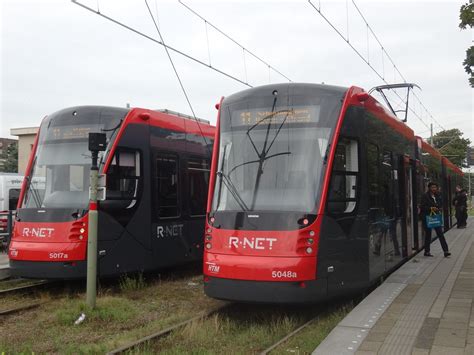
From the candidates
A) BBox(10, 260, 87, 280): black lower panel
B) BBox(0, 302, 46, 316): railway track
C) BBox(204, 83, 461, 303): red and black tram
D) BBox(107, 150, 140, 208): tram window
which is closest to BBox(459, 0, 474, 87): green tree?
BBox(204, 83, 461, 303): red and black tram

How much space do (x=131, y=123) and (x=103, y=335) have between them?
4.13 meters

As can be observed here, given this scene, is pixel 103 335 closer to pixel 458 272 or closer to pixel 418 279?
pixel 418 279

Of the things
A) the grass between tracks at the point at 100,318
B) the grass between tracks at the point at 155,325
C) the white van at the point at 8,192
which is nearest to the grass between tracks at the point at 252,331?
the grass between tracks at the point at 155,325

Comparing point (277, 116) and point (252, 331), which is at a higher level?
point (277, 116)

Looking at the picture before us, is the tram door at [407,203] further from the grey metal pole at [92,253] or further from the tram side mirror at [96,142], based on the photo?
the grey metal pole at [92,253]

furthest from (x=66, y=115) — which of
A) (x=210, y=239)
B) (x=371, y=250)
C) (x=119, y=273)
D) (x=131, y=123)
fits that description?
(x=371, y=250)

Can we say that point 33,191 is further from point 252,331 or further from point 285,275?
point 285,275

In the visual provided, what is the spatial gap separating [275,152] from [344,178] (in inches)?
Answer: 39.7

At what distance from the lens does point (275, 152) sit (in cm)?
697

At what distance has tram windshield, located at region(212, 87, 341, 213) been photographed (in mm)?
6758

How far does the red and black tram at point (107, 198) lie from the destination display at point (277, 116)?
280 centimetres

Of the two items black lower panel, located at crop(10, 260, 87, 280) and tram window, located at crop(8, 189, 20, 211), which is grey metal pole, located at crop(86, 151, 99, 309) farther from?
tram window, located at crop(8, 189, 20, 211)

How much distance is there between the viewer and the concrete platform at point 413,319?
4.99m

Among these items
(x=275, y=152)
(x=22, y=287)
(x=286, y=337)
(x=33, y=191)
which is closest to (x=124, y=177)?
(x=33, y=191)
